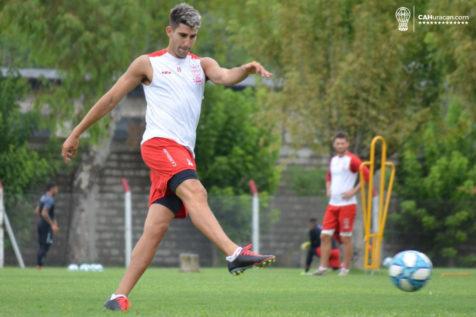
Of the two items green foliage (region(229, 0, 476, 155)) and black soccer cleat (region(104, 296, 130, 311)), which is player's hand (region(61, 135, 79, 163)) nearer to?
black soccer cleat (region(104, 296, 130, 311))

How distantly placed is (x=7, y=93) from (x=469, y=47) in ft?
56.0

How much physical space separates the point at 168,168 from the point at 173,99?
0.56 m

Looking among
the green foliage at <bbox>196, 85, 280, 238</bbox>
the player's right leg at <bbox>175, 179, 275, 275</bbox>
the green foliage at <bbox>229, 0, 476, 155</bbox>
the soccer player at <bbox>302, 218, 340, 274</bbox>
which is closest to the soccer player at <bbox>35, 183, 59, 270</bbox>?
the green foliage at <bbox>229, 0, 476, 155</bbox>

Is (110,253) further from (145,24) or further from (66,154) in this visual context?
(66,154)

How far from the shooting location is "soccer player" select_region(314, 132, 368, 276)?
21.6m

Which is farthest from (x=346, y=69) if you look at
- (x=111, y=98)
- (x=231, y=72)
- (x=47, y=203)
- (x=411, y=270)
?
(x=111, y=98)

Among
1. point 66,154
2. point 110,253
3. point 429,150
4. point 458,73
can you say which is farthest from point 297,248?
point 66,154

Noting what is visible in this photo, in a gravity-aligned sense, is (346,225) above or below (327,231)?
above

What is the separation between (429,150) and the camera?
137ft

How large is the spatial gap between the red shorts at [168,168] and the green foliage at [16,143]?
2546 cm

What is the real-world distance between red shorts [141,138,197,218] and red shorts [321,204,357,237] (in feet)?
36.1

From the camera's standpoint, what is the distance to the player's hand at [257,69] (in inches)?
403

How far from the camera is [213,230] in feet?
34.1

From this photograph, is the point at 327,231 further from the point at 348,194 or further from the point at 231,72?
the point at 231,72
